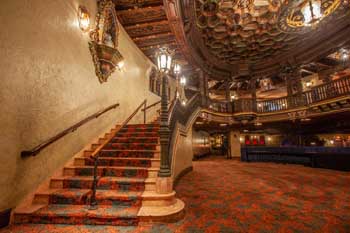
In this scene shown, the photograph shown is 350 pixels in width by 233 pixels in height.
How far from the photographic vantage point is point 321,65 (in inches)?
378

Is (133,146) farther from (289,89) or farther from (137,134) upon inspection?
(289,89)

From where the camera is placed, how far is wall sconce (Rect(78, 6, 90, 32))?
3463 millimetres

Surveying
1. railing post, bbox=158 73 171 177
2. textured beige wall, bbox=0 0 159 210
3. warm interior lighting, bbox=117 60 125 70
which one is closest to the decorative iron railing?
warm interior lighting, bbox=117 60 125 70

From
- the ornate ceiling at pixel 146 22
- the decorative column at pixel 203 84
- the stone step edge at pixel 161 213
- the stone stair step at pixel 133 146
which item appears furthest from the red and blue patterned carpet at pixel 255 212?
the decorative column at pixel 203 84

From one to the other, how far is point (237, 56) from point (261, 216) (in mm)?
9601

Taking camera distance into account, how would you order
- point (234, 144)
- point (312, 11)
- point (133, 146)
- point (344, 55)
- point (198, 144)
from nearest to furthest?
point (133, 146), point (312, 11), point (344, 55), point (198, 144), point (234, 144)

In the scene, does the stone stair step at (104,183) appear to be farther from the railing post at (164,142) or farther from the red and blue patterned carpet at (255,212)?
the red and blue patterned carpet at (255,212)

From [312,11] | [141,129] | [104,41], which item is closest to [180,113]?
[141,129]

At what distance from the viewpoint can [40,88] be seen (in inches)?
97.8

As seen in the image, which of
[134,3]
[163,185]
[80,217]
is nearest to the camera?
[80,217]

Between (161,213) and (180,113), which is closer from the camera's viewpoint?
(161,213)

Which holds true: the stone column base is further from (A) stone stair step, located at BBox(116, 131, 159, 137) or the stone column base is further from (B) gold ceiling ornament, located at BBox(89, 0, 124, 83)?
(B) gold ceiling ornament, located at BBox(89, 0, 124, 83)

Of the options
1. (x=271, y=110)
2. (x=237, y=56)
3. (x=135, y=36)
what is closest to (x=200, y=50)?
(x=237, y=56)

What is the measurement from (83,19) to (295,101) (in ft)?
34.2
